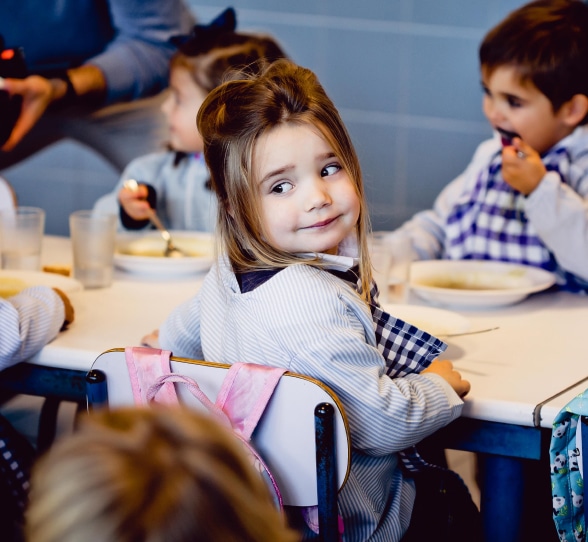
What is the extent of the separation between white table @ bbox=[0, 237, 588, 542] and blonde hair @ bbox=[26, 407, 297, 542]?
64cm

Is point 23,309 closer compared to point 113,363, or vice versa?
point 113,363

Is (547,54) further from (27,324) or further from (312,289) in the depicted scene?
(27,324)

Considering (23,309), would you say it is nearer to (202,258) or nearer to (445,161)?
(202,258)

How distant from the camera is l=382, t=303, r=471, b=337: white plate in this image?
1.52 m

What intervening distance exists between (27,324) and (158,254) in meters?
0.72

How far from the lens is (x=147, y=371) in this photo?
111cm

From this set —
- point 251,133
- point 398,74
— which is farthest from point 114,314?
point 398,74

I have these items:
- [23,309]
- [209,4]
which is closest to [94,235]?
[23,309]

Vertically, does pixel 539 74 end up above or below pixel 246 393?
above

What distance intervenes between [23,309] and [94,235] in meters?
0.41

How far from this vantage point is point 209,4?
11.3ft

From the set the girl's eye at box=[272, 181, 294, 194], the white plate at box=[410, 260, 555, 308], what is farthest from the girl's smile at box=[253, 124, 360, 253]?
the white plate at box=[410, 260, 555, 308]

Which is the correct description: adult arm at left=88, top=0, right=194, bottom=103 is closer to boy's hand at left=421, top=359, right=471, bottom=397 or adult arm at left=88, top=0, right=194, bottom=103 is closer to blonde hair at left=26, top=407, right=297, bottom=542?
boy's hand at left=421, top=359, right=471, bottom=397

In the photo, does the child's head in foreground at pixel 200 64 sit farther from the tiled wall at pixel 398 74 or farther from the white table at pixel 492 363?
the white table at pixel 492 363
